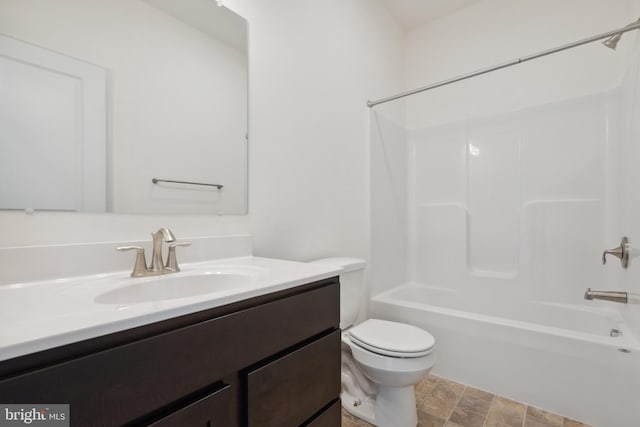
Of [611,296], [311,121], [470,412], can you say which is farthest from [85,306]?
[611,296]

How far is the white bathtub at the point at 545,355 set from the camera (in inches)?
53.3

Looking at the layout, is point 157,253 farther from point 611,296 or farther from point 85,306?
point 611,296

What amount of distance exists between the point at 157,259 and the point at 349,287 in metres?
0.98

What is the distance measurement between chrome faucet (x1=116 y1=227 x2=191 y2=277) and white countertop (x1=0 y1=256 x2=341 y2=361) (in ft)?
0.11

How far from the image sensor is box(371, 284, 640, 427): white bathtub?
53.3 inches

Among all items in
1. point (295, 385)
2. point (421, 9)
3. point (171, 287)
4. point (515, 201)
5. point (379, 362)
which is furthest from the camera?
point (421, 9)

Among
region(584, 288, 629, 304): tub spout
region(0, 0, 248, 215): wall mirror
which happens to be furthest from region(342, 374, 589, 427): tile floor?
region(0, 0, 248, 215): wall mirror

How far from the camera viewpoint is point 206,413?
60cm

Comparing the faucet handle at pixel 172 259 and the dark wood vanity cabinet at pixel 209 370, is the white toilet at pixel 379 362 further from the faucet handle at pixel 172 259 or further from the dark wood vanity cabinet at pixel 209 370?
the faucet handle at pixel 172 259

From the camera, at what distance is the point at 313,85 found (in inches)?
66.9

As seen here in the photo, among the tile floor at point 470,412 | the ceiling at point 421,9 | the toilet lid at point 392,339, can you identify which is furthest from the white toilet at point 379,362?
the ceiling at point 421,9

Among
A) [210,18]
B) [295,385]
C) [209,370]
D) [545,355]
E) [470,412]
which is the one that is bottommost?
[470,412]

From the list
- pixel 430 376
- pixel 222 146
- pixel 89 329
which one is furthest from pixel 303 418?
pixel 430 376

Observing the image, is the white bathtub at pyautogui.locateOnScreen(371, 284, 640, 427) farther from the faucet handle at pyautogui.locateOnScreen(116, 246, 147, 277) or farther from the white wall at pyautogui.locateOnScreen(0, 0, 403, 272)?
the faucet handle at pyautogui.locateOnScreen(116, 246, 147, 277)
